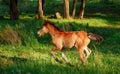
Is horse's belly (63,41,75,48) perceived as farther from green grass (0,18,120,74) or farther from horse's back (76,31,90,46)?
green grass (0,18,120,74)

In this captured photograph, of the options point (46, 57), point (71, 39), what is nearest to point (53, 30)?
point (71, 39)

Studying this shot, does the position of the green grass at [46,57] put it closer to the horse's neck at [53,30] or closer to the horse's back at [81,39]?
the horse's back at [81,39]

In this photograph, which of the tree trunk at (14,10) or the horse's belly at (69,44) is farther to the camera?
the tree trunk at (14,10)

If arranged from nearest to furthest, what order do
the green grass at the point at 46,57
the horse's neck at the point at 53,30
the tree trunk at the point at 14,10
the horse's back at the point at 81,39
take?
the green grass at the point at 46,57
the horse's back at the point at 81,39
the horse's neck at the point at 53,30
the tree trunk at the point at 14,10

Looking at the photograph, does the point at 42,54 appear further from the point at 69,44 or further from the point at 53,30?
the point at 69,44

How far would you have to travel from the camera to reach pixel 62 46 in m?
13.5

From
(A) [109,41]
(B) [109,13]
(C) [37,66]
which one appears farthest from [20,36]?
(B) [109,13]

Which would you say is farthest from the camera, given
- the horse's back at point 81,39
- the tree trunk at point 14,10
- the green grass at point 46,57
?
the tree trunk at point 14,10

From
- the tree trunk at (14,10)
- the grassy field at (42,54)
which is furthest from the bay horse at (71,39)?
the tree trunk at (14,10)

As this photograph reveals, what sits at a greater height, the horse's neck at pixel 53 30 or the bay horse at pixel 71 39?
the horse's neck at pixel 53 30

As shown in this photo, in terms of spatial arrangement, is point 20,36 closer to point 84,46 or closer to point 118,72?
point 84,46

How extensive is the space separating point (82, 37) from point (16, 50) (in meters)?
5.33

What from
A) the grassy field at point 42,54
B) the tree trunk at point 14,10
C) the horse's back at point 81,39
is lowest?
the tree trunk at point 14,10

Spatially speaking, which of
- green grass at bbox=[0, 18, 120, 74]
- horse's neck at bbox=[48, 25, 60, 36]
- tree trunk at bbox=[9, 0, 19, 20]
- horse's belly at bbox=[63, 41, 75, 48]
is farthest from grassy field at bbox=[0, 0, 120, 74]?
tree trunk at bbox=[9, 0, 19, 20]
